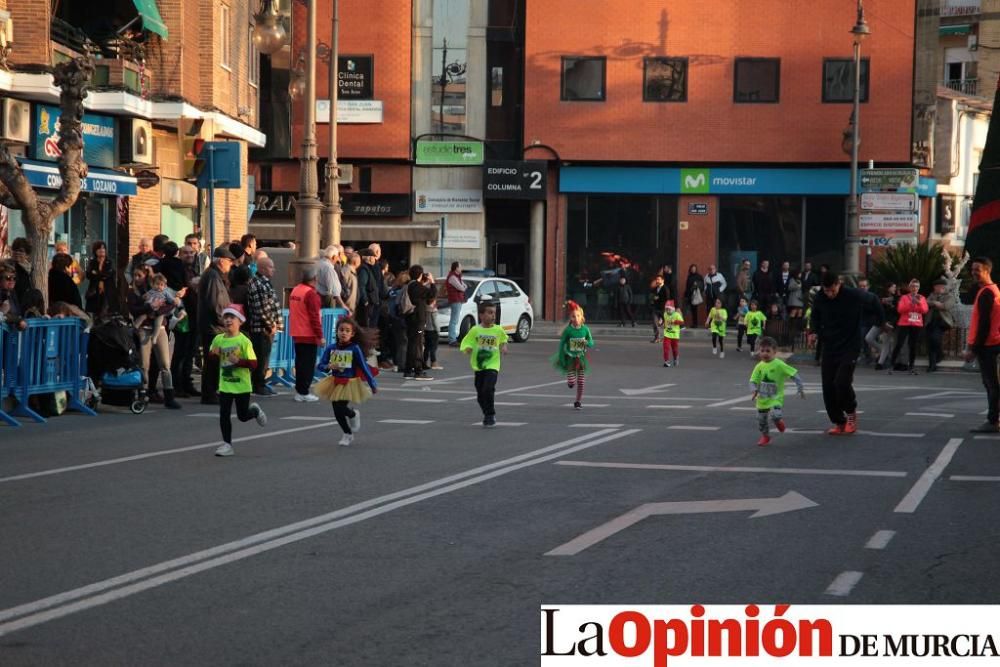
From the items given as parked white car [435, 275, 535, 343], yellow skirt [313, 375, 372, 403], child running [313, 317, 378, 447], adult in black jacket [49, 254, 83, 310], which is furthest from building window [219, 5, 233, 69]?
yellow skirt [313, 375, 372, 403]

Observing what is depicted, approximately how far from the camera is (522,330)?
3800 cm

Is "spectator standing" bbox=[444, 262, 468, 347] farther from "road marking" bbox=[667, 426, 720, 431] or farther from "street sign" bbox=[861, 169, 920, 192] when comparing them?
"road marking" bbox=[667, 426, 720, 431]

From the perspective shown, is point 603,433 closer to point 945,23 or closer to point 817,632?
point 817,632

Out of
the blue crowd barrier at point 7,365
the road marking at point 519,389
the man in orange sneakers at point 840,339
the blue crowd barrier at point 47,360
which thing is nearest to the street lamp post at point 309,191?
the road marking at point 519,389

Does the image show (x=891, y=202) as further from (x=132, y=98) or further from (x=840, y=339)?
(x=840, y=339)

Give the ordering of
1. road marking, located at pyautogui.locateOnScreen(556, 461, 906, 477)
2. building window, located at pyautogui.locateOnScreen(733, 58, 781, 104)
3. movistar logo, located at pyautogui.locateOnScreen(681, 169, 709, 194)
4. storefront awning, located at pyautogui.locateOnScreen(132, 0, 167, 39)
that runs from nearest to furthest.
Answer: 1. road marking, located at pyautogui.locateOnScreen(556, 461, 906, 477)
2. storefront awning, located at pyautogui.locateOnScreen(132, 0, 167, 39)
3. building window, located at pyautogui.locateOnScreen(733, 58, 781, 104)
4. movistar logo, located at pyautogui.locateOnScreen(681, 169, 709, 194)

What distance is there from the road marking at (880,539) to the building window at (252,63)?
29954 millimetres

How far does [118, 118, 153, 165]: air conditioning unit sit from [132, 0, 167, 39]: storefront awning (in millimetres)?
2222

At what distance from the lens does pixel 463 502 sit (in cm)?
1089

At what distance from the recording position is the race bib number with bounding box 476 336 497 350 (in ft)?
55.4

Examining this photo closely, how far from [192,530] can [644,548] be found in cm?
280

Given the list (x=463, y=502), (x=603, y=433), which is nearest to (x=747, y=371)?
(x=603, y=433)

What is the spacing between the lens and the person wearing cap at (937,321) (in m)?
30.0

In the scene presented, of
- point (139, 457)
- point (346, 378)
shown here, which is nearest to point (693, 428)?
point (346, 378)
